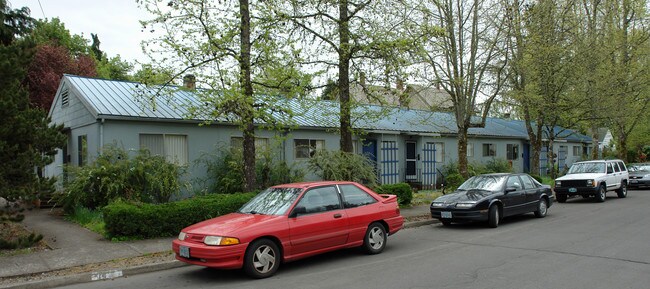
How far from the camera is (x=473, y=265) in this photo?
24.2 feet

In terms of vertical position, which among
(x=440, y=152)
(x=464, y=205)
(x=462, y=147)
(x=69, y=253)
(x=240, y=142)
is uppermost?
(x=240, y=142)

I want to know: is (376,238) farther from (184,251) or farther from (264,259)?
(184,251)

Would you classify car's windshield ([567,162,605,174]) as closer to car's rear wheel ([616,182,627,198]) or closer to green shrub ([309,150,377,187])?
car's rear wheel ([616,182,627,198])

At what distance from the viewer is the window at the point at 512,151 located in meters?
29.6

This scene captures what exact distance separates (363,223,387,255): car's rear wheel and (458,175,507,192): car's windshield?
475cm

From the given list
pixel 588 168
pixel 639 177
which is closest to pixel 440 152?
pixel 588 168

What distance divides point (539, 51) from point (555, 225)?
11144 mm

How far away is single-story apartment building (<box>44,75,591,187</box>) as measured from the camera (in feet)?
45.2

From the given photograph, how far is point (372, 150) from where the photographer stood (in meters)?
21.4

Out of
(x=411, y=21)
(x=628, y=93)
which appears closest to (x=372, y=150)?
(x=411, y=21)

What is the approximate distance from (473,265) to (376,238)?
6.23 ft

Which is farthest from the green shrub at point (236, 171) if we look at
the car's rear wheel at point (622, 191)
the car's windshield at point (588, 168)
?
the car's rear wheel at point (622, 191)

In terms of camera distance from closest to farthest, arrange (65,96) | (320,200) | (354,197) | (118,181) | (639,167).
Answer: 1. (320,200)
2. (354,197)
3. (118,181)
4. (65,96)
5. (639,167)

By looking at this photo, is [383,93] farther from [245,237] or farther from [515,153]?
[515,153]
